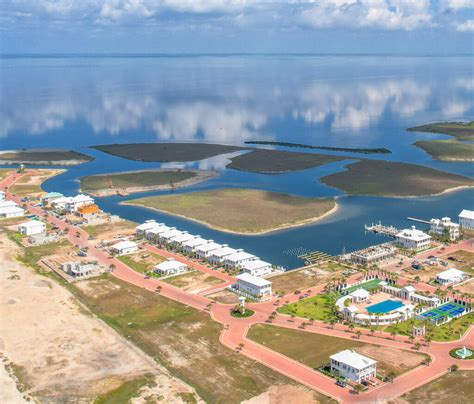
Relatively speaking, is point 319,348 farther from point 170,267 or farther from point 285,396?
point 170,267

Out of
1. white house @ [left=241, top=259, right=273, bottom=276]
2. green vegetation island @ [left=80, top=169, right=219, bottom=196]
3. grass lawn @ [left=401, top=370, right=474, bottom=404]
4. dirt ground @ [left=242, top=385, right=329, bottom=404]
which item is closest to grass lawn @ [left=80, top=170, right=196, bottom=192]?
green vegetation island @ [left=80, top=169, right=219, bottom=196]

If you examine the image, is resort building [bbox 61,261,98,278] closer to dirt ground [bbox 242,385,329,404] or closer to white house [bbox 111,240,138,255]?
white house [bbox 111,240,138,255]

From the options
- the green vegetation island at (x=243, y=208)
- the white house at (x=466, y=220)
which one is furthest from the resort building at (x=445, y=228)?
the green vegetation island at (x=243, y=208)

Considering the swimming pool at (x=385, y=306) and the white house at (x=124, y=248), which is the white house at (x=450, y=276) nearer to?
the swimming pool at (x=385, y=306)

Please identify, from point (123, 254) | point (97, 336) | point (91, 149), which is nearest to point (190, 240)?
point (123, 254)

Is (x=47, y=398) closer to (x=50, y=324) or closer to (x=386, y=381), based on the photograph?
(x=50, y=324)

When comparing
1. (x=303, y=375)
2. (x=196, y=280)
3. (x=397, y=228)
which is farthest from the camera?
(x=397, y=228)

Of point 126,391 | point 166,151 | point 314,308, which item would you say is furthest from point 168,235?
point 166,151
